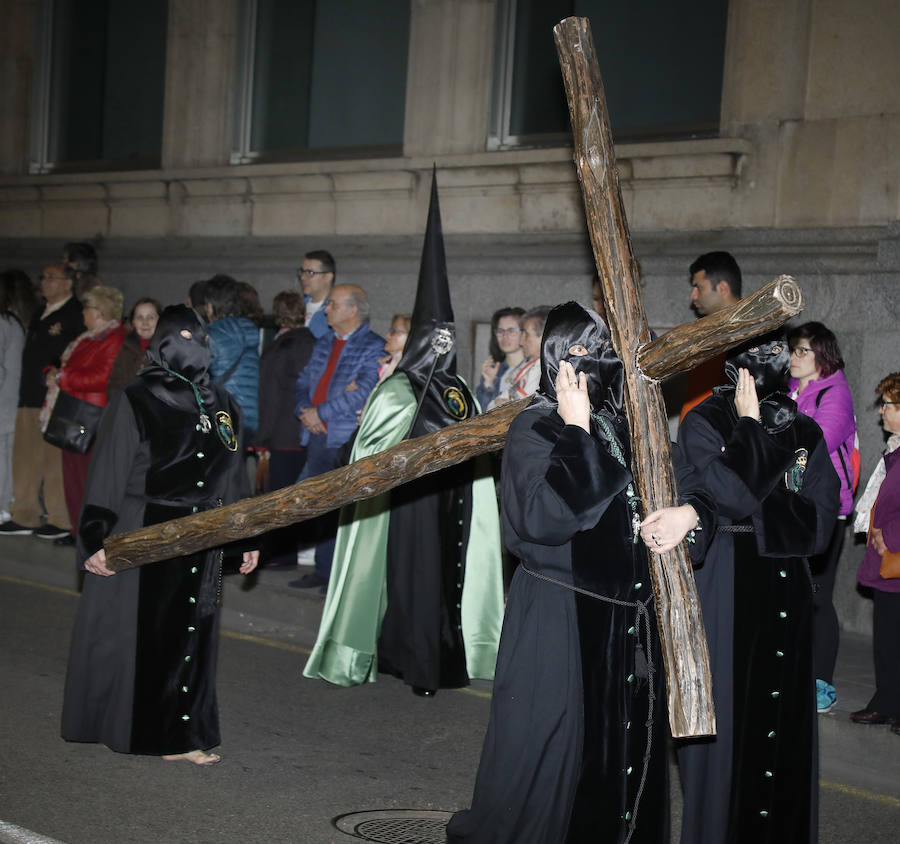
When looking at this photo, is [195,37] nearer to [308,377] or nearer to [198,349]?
[308,377]

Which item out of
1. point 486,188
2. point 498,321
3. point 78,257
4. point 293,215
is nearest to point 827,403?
point 498,321

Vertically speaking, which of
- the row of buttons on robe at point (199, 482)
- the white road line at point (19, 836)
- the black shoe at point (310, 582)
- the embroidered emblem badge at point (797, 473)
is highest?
the embroidered emblem badge at point (797, 473)

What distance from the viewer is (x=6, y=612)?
29.8 feet

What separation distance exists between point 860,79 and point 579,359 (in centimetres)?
589

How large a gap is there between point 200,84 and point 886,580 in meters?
9.50

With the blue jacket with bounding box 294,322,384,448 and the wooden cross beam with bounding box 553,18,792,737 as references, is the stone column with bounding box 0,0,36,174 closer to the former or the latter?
the blue jacket with bounding box 294,322,384,448

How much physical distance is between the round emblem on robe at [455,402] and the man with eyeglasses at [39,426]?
457 cm

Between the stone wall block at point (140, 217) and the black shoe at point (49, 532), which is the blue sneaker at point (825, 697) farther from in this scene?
the stone wall block at point (140, 217)

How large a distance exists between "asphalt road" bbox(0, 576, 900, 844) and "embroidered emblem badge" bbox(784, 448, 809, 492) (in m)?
1.55

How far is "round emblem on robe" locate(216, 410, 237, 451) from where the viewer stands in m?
6.10

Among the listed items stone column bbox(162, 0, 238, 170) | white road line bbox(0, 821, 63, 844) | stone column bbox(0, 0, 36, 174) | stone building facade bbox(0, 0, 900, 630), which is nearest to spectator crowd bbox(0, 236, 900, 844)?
white road line bbox(0, 821, 63, 844)

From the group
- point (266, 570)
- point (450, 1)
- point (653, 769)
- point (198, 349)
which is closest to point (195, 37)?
A: point (450, 1)

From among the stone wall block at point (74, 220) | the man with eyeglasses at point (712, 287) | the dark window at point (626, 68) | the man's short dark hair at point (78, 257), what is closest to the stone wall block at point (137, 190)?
the stone wall block at point (74, 220)

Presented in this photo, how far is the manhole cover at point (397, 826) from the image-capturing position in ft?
17.1
